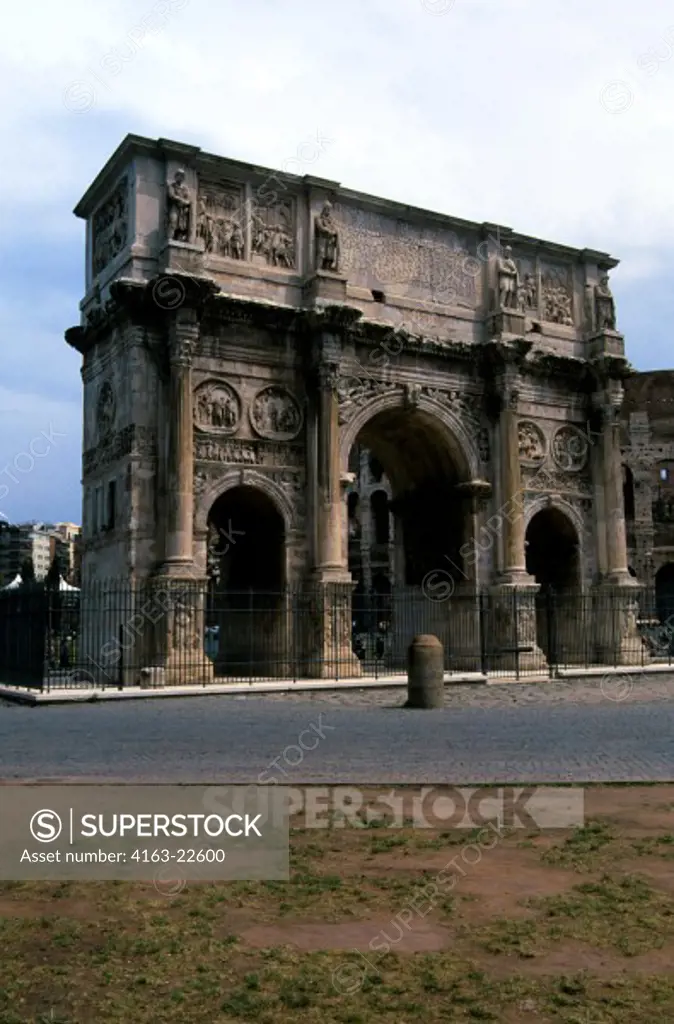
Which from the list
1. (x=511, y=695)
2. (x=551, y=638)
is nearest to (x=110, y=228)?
(x=511, y=695)

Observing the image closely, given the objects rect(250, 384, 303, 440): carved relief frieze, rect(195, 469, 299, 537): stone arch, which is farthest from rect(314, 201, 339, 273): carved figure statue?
rect(195, 469, 299, 537): stone arch

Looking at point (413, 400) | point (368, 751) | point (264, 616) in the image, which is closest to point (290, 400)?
point (413, 400)

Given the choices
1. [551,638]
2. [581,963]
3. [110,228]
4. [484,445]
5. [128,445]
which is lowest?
[581,963]

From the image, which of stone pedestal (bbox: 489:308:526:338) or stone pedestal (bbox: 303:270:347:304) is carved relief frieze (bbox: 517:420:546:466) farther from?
stone pedestal (bbox: 303:270:347:304)

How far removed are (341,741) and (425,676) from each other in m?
4.89

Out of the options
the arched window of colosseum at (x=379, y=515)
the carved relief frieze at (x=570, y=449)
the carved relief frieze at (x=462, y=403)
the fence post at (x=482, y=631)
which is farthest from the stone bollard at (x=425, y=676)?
the arched window of colosseum at (x=379, y=515)

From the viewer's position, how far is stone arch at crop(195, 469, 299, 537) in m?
21.1

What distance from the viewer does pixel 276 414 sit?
74.2 ft

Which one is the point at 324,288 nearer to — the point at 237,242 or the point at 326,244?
the point at 326,244

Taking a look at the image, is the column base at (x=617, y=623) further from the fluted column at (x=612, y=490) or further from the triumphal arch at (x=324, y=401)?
the fluted column at (x=612, y=490)

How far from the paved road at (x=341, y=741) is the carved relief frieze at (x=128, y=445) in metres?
5.98

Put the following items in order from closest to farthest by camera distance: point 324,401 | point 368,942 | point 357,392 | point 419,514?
point 368,942 → point 324,401 → point 357,392 → point 419,514

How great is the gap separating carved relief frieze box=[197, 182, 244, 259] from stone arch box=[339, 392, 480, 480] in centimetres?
451

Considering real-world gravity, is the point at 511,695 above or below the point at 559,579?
below
